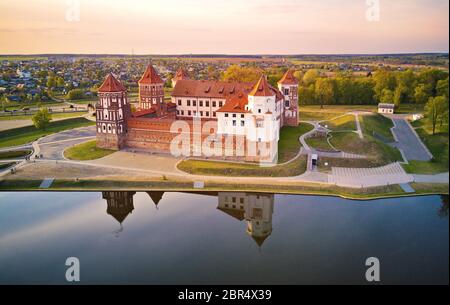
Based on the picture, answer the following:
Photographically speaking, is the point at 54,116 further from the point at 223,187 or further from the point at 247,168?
the point at 223,187

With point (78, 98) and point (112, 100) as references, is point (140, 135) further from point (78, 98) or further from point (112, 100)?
point (78, 98)

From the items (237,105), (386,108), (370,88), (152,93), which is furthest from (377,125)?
(152,93)

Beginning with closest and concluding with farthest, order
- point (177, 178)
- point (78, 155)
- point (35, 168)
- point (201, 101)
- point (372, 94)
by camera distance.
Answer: point (177, 178)
point (35, 168)
point (78, 155)
point (201, 101)
point (372, 94)

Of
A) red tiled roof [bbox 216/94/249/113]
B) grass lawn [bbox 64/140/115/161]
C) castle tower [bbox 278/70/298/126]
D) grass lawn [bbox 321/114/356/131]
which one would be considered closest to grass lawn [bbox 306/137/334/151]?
grass lawn [bbox 321/114/356/131]

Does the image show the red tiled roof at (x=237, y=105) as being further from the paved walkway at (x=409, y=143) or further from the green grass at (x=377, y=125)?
the paved walkway at (x=409, y=143)

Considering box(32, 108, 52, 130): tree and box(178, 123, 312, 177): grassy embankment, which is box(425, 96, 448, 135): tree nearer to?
box(178, 123, 312, 177): grassy embankment

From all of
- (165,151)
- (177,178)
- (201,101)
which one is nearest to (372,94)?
(201,101)
